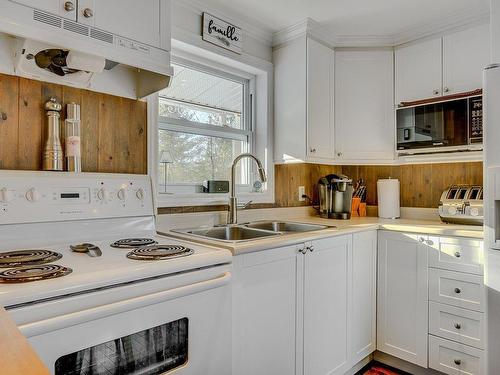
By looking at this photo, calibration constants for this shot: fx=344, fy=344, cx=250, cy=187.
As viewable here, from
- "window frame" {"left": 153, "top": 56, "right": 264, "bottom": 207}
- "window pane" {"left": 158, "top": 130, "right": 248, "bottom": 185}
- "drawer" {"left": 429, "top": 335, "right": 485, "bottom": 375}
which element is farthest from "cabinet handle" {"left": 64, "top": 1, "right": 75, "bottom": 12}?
"drawer" {"left": 429, "top": 335, "right": 485, "bottom": 375}

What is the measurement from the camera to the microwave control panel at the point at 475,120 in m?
2.08

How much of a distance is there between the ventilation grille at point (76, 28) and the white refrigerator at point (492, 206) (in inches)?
68.1

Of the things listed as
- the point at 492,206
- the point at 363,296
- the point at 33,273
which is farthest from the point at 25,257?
the point at 492,206

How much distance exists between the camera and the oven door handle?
0.86 metres

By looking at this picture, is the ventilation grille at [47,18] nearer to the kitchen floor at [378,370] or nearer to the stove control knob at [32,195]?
the stove control knob at [32,195]

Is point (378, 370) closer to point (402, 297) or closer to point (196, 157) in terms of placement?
point (402, 297)

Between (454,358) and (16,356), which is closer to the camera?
(16,356)

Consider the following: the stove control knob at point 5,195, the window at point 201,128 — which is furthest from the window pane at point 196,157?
the stove control knob at point 5,195

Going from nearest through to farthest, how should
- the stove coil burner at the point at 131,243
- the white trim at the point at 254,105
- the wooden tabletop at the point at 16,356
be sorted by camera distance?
the wooden tabletop at the point at 16,356 → the stove coil burner at the point at 131,243 → the white trim at the point at 254,105

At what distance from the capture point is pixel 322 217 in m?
2.67

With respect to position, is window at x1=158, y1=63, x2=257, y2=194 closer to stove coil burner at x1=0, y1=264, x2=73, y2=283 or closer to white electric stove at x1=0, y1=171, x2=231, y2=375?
white electric stove at x1=0, y1=171, x2=231, y2=375

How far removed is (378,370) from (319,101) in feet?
6.06

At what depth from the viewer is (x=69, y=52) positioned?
135cm

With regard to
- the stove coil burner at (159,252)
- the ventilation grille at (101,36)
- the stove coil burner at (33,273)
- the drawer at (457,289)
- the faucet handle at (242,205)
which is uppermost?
the ventilation grille at (101,36)
